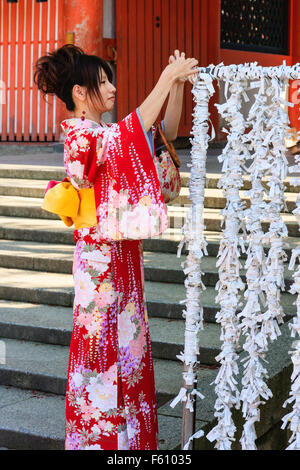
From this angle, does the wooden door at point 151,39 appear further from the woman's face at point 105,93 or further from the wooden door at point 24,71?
the woman's face at point 105,93

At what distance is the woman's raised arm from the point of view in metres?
2.96

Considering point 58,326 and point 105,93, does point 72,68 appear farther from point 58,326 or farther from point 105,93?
point 58,326

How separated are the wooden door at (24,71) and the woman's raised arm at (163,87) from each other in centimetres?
806

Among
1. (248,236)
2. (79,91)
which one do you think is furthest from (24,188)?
(248,236)

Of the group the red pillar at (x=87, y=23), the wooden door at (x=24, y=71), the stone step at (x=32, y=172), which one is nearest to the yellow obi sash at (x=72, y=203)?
the stone step at (x=32, y=172)

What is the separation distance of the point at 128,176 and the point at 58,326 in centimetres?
226

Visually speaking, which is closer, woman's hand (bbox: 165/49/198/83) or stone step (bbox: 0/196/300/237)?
woman's hand (bbox: 165/49/198/83)

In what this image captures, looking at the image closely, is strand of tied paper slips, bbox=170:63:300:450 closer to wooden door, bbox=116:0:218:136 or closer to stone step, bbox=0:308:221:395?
stone step, bbox=0:308:221:395

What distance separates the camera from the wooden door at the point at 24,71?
432 inches

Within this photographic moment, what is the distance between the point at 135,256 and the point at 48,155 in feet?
23.3

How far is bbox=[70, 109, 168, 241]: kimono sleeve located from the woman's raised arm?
0.04 meters

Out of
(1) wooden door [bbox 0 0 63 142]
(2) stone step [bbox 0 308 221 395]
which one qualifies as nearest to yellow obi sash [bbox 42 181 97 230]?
(2) stone step [bbox 0 308 221 395]

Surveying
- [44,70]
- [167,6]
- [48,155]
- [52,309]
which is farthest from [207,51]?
[44,70]
